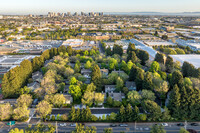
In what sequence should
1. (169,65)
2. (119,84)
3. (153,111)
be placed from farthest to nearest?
1. (169,65)
2. (119,84)
3. (153,111)

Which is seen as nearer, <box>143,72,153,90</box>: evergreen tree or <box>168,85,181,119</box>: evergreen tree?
<box>168,85,181,119</box>: evergreen tree

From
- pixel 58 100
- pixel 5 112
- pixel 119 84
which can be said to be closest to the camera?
pixel 5 112

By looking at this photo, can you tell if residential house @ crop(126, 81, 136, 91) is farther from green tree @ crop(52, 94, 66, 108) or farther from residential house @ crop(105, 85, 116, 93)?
green tree @ crop(52, 94, 66, 108)

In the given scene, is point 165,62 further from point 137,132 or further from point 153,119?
point 137,132

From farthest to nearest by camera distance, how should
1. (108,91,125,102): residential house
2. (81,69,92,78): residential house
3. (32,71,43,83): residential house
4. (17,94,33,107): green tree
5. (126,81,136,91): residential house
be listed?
(81,69,92,78): residential house → (32,71,43,83): residential house → (126,81,136,91): residential house → (108,91,125,102): residential house → (17,94,33,107): green tree

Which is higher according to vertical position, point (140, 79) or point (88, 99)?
point (140, 79)

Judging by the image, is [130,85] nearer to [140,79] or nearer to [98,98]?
[140,79]

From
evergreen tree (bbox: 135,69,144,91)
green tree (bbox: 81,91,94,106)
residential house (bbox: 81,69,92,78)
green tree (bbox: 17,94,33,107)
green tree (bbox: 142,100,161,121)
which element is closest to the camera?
green tree (bbox: 142,100,161,121)

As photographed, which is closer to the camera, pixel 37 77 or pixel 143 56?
pixel 37 77

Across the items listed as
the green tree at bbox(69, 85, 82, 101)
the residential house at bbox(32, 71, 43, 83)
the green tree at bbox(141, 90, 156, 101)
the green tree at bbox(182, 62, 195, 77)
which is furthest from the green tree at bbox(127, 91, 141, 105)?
the residential house at bbox(32, 71, 43, 83)

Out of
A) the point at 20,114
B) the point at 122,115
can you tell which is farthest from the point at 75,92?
the point at 122,115

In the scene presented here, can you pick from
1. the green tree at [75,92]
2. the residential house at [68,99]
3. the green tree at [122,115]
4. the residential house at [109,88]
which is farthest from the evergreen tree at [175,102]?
the residential house at [68,99]

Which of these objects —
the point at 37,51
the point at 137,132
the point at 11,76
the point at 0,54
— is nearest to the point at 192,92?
the point at 137,132
